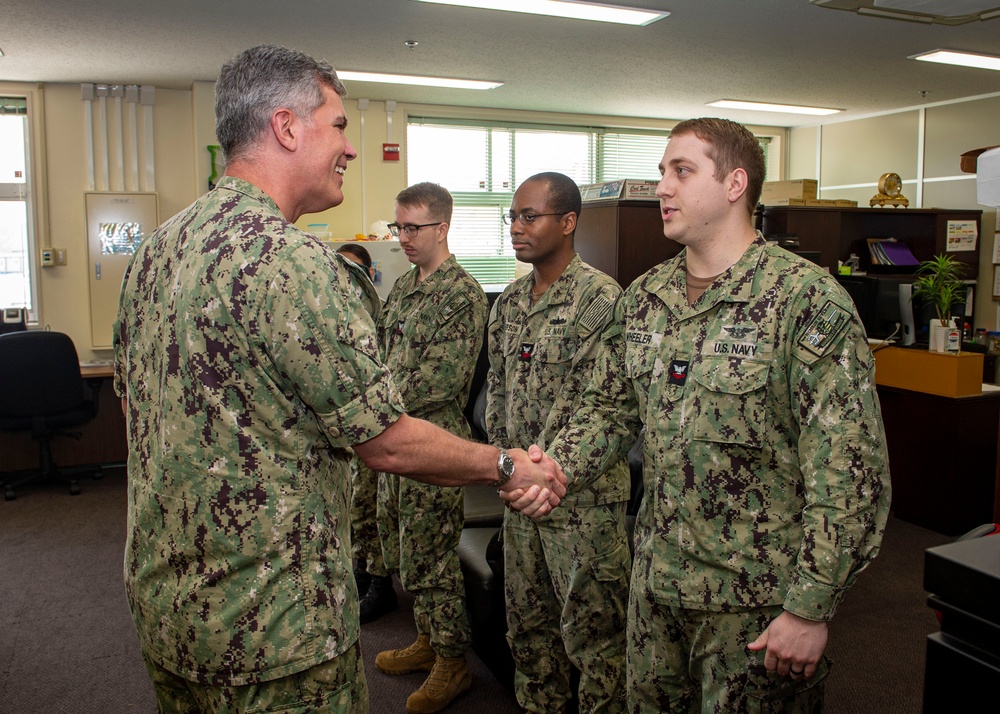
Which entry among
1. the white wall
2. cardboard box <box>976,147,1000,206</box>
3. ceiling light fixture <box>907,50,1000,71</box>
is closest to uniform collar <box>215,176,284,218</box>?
cardboard box <box>976,147,1000,206</box>

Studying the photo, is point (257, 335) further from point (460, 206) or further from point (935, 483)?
point (460, 206)

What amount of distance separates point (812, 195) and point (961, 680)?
5.11 meters

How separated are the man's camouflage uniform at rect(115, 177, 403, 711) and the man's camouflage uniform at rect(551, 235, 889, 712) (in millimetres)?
605

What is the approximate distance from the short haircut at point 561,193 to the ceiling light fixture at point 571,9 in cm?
247

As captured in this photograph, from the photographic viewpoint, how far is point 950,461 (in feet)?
14.2

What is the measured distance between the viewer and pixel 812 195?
530 cm

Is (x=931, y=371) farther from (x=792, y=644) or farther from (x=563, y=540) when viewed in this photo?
(x=792, y=644)

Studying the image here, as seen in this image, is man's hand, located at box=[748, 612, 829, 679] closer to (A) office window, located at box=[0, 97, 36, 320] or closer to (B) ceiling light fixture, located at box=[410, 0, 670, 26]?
(B) ceiling light fixture, located at box=[410, 0, 670, 26]

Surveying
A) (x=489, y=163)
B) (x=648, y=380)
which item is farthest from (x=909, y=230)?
(x=648, y=380)

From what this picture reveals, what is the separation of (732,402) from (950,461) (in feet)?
11.7

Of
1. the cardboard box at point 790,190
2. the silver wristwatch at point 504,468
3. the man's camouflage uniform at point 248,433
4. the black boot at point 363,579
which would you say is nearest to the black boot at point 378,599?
the black boot at point 363,579

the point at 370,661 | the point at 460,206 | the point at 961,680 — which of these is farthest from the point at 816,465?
the point at 460,206

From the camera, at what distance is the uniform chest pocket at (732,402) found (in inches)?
56.5

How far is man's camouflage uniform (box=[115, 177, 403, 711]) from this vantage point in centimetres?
116
